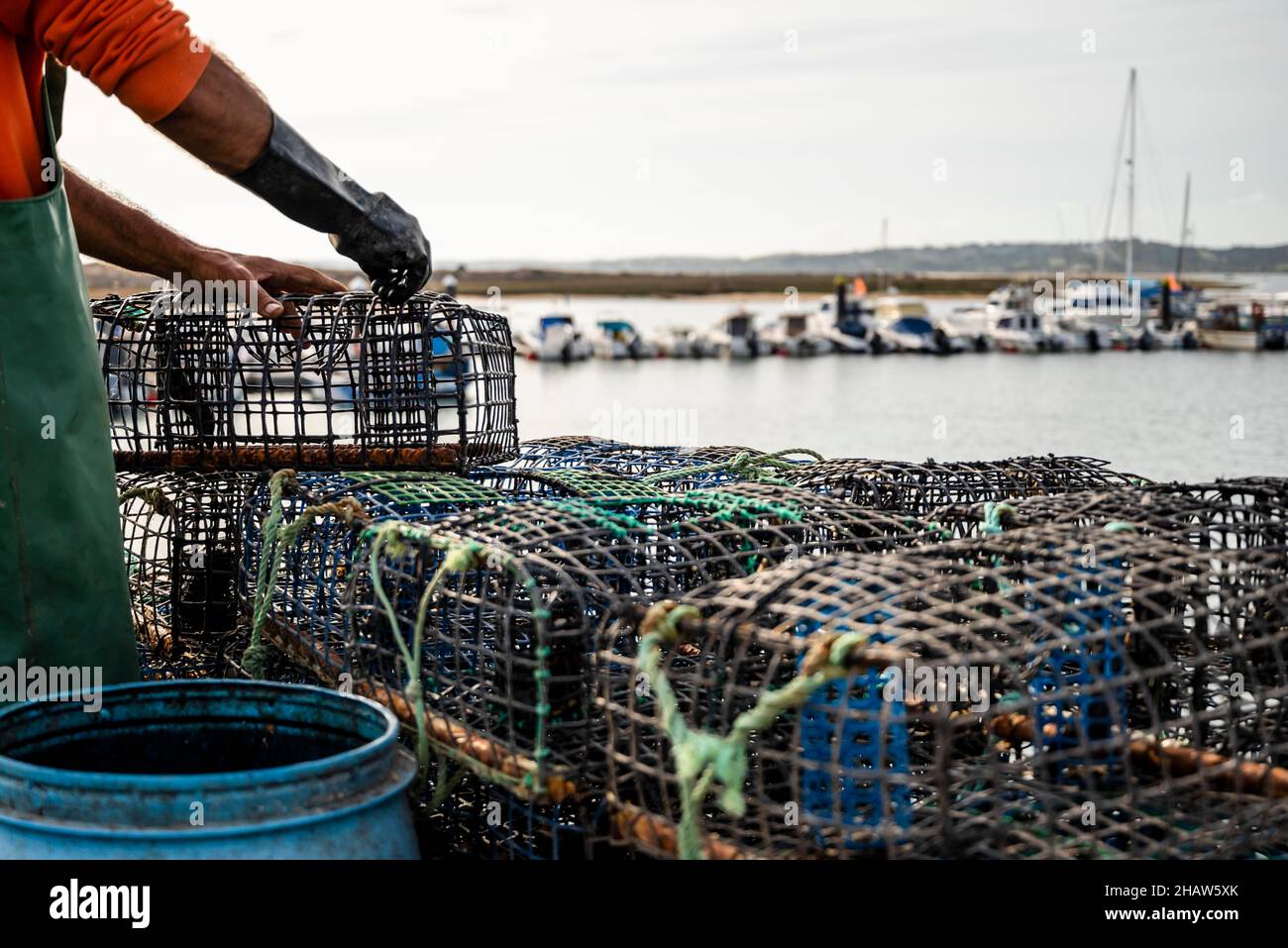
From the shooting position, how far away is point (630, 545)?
3.48m

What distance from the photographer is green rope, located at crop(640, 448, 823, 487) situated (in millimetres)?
4809

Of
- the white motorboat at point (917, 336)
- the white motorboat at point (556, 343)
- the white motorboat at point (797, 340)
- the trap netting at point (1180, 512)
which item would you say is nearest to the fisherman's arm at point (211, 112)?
the trap netting at point (1180, 512)

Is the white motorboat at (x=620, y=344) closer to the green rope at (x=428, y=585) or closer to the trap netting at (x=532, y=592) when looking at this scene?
the trap netting at (x=532, y=592)

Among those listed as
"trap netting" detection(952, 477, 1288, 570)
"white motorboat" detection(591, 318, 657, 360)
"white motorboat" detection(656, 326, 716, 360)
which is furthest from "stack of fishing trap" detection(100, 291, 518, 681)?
"white motorboat" detection(656, 326, 716, 360)

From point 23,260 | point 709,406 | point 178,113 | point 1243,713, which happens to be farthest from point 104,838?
point 709,406

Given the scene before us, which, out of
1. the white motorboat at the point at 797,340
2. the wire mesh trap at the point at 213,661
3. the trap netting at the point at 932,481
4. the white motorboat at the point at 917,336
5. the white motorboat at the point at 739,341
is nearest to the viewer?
the wire mesh trap at the point at 213,661

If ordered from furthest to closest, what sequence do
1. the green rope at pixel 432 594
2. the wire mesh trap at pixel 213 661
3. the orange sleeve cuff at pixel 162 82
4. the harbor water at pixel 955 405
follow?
the harbor water at pixel 955 405 < the wire mesh trap at pixel 213 661 < the orange sleeve cuff at pixel 162 82 < the green rope at pixel 432 594

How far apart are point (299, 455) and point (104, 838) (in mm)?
1917

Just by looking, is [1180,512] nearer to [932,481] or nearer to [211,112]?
[932,481]

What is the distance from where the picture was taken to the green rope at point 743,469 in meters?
4.81

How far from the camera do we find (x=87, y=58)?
3.18m

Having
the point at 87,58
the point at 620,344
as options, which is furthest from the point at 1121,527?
the point at 620,344

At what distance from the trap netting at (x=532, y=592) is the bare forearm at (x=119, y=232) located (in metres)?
1.25

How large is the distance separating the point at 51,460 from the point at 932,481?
265 centimetres
